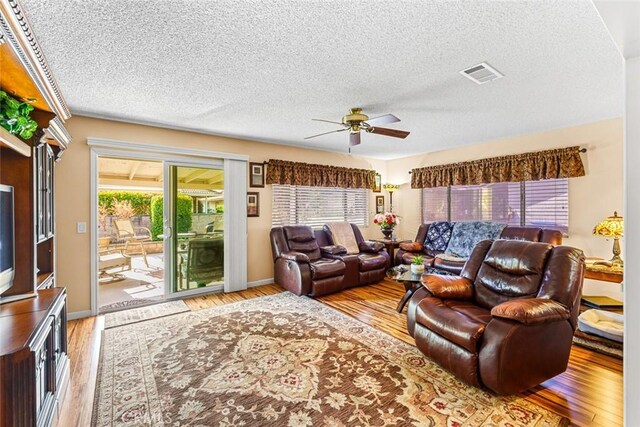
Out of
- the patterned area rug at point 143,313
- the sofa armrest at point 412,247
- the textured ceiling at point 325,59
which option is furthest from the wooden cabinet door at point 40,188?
the sofa armrest at point 412,247

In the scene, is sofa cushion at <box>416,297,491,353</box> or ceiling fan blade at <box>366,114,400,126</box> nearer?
sofa cushion at <box>416,297,491,353</box>

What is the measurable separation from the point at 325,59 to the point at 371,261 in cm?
355

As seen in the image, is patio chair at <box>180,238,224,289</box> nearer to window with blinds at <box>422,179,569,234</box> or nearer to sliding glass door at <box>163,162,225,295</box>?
sliding glass door at <box>163,162,225,295</box>

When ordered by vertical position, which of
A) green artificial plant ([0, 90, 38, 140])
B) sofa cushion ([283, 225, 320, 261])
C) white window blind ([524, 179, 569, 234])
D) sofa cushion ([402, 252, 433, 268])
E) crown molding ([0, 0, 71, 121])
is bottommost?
sofa cushion ([402, 252, 433, 268])

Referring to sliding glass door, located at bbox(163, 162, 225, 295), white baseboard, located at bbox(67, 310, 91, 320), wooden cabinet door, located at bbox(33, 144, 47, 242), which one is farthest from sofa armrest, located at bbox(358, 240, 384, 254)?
wooden cabinet door, located at bbox(33, 144, 47, 242)

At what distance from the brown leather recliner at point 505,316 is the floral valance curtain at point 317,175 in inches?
128

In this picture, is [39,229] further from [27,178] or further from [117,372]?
[117,372]

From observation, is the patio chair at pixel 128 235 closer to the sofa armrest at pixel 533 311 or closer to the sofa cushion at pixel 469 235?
the sofa cushion at pixel 469 235

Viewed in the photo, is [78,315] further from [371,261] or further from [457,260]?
[457,260]

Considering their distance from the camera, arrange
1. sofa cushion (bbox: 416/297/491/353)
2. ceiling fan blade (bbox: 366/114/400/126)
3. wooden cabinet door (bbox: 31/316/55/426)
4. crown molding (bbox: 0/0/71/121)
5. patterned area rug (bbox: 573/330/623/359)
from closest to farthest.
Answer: crown molding (bbox: 0/0/71/121) → wooden cabinet door (bbox: 31/316/55/426) → sofa cushion (bbox: 416/297/491/353) → patterned area rug (bbox: 573/330/623/359) → ceiling fan blade (bbox: 366/114/400/126)

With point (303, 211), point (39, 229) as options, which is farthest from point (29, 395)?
point (303, 211)

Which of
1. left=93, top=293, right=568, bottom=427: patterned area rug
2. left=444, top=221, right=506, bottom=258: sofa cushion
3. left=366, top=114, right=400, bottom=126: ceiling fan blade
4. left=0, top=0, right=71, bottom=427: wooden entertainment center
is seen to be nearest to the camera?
left=0, top=0, right=71, bottom=427: wooden entertainment center

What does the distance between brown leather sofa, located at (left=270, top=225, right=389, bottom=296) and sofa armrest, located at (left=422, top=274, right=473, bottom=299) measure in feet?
6.33

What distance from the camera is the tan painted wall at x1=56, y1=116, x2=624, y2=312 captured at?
3.58m
